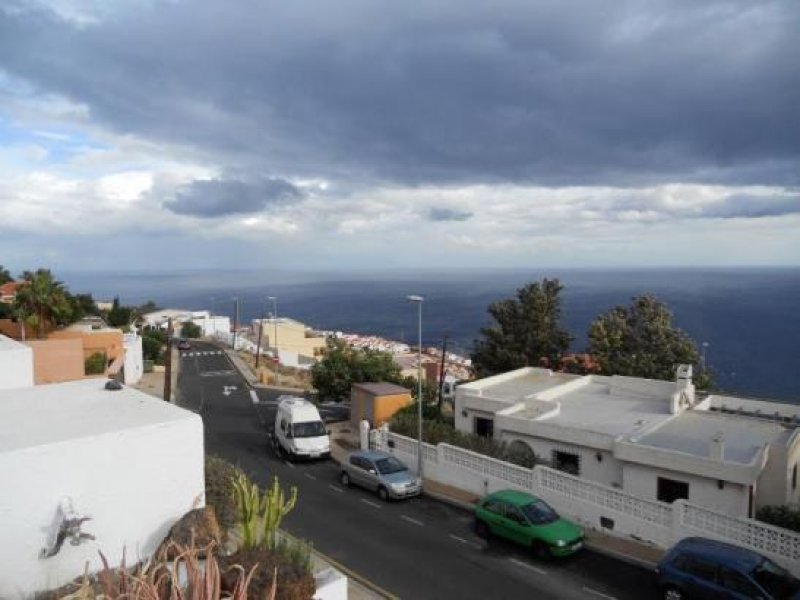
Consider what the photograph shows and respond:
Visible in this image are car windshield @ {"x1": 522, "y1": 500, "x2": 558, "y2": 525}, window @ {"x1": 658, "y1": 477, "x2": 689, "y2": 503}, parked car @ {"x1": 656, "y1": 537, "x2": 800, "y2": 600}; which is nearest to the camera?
parked car @ {"x1": 656, "y1": 537, "x2": 800, "y2": 600}

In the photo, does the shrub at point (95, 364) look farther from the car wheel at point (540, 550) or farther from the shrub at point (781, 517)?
the shrub at point (781, 517)

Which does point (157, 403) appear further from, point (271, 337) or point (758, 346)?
point (758, 346)

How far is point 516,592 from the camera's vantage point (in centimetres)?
1457

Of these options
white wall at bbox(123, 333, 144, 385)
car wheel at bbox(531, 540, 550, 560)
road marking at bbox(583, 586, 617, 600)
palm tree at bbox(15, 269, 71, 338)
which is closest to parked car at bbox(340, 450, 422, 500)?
car wheel at bbox(531, 540, 550, 560)

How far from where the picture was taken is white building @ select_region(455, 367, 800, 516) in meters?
17.9

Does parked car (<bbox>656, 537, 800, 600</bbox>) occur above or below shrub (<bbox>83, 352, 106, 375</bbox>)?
below

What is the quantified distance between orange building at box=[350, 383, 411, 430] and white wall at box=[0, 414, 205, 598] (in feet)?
58.4

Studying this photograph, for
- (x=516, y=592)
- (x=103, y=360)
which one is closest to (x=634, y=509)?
(x=516, y=592)

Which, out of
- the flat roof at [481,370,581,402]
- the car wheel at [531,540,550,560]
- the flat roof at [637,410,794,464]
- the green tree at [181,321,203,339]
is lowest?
the green tree at [181,321,203,339]

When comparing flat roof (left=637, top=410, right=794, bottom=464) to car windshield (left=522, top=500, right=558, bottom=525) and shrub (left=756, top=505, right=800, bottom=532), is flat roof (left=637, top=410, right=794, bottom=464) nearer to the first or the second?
shrub (left=756, top=505, right=800, bottom=532)

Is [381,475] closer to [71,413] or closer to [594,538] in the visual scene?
[594,538]

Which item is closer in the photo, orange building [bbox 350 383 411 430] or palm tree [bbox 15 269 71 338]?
orange building [bbox 350 383 411 430]

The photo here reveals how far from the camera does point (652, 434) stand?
70.0 ft

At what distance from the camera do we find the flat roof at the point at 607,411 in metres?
22.3
